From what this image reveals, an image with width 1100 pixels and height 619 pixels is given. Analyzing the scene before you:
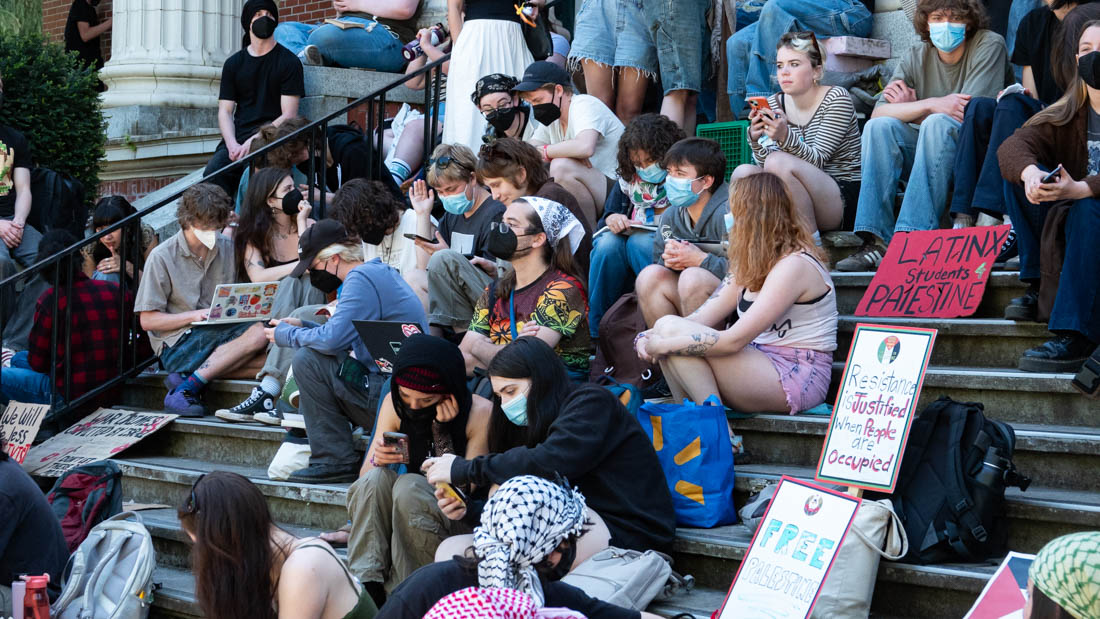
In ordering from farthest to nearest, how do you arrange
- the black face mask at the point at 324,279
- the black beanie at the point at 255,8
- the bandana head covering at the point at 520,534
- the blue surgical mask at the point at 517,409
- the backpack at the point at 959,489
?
1. the black beanie at the point at 255,8
2. the black face mask at the point at 324,279
3. the blue surgical mask at the point at 517,409
4. the backpack at the point at 959,489
5. the bandana head covering at the point at 520,534

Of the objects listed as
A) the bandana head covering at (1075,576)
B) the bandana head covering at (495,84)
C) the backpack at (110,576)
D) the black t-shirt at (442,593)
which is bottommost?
the backpack at (110,576)

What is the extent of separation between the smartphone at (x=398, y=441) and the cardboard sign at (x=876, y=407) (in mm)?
1587

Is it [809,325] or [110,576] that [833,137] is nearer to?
[809,325]

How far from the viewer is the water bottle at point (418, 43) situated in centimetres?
1004

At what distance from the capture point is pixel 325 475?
6219mm

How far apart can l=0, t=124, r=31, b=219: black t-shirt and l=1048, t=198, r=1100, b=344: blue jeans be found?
22.1 feet

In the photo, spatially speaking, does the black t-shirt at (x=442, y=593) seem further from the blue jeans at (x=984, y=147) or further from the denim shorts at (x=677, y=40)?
the denim shorts at (x=677, y=40)

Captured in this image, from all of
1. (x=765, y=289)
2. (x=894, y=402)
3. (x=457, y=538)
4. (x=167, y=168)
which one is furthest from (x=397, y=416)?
(x=167, y=168)

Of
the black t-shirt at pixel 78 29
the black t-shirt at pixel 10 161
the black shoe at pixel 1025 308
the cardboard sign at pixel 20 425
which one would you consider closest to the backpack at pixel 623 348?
the black shoe at pixel 1025 308

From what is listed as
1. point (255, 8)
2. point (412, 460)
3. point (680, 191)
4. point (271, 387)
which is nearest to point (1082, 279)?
point (680, 191)

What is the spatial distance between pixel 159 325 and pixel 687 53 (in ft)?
11.1

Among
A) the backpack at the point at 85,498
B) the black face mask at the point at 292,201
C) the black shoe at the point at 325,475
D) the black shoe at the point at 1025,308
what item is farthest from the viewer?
the black face mask at the point at 292,201

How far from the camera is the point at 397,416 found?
543 centimetres

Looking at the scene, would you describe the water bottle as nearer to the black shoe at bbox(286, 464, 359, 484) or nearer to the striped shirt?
the striped shirt
